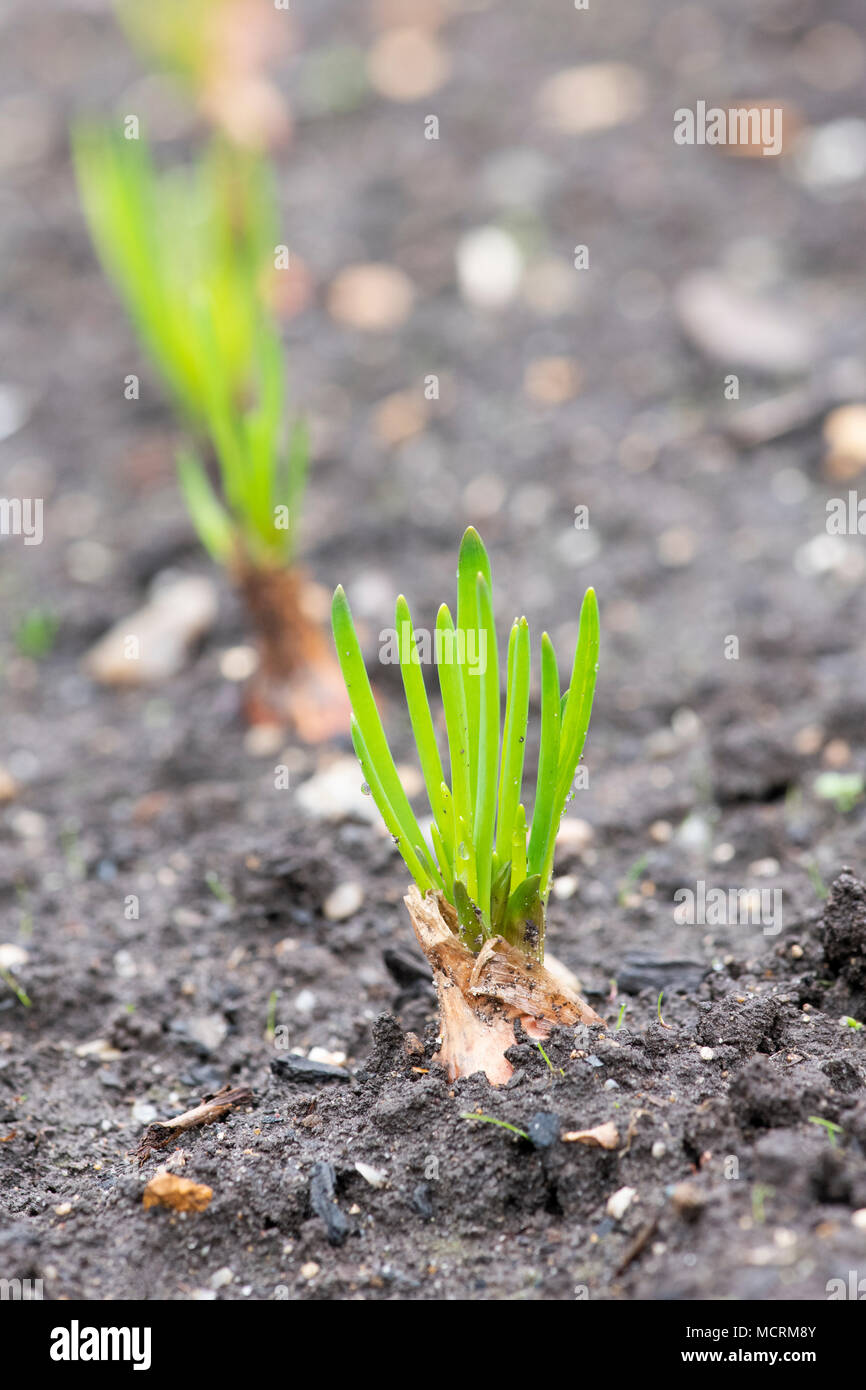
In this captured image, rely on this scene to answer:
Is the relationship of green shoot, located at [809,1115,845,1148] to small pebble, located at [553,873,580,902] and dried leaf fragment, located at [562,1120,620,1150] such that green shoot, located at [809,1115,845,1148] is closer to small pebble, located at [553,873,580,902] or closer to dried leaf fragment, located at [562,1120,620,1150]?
dried leaf fragment, located at [562,1120,620,1150]

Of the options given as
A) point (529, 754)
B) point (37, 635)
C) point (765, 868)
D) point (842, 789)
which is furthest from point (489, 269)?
point (765, 868)

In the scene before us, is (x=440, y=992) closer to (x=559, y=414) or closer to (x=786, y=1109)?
(x=786, y=1109)

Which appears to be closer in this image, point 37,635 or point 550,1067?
point 550,1067

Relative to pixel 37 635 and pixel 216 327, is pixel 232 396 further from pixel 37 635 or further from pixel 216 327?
pixel 37 635

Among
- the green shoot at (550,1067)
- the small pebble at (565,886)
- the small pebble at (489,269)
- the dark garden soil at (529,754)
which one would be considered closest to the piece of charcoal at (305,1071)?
the dark garden soil at (529,754)

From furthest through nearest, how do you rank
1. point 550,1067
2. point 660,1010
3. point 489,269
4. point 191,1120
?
1. point 489,269
2. point 660,1010
3. point 191,1120
4. point 550,1067

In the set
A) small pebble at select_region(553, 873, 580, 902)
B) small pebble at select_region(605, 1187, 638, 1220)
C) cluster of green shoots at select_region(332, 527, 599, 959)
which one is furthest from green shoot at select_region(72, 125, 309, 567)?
small pebble at select_region(605, 1187, 638, 1220)
